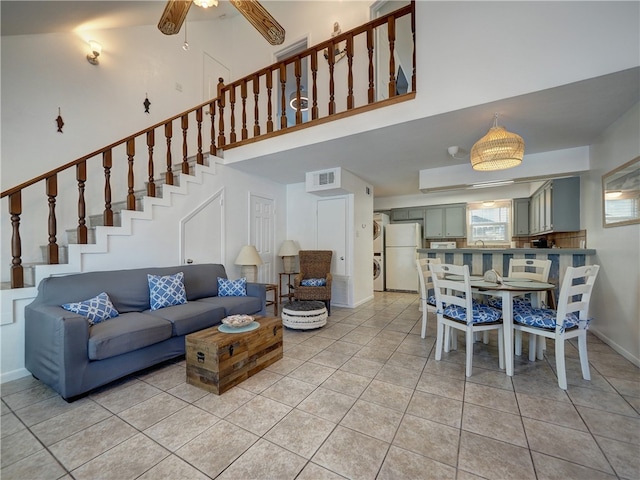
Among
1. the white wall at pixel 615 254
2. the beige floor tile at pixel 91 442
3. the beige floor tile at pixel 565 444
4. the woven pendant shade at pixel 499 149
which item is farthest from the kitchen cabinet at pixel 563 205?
the beige floor tile at pixel 91 442

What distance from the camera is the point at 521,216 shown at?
577 cm

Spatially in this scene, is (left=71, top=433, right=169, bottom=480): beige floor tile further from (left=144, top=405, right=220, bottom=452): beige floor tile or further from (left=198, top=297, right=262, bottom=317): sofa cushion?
(left=198, top=297, right=262, bottom=317): sofa cushion

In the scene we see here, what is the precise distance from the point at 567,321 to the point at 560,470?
129 cm

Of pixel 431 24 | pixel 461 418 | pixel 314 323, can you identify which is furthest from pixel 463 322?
pixel 431 24

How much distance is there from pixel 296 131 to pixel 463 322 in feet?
9.63

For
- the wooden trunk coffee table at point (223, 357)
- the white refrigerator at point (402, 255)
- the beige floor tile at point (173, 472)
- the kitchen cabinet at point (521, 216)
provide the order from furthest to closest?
the white refrigerator at point (402, 255) → the kitchen cabinet at point (521, 216) → the wooden trunk coffee table at point (223, 357) → the beige floor tile at point (173, 472)

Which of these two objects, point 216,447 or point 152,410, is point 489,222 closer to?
point 216,447

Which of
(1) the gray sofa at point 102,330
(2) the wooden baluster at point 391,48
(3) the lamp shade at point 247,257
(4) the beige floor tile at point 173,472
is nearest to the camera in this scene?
(4) the beige floor tile at point 173,472

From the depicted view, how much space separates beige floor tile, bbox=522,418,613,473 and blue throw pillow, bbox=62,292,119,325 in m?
3.25

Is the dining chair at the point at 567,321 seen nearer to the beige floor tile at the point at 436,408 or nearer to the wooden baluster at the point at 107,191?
the beige floor tile at the point at 436,408

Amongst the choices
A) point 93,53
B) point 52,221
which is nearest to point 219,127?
point 93,53

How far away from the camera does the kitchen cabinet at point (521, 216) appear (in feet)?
18.8

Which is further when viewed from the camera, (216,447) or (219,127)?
(219,127)

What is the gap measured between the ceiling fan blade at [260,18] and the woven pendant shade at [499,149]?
215cm
